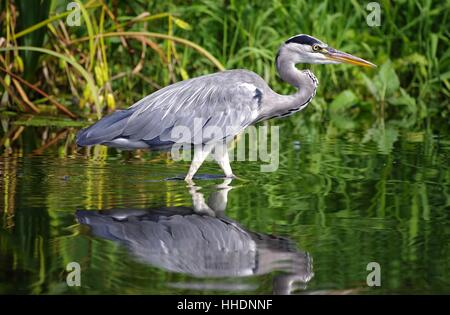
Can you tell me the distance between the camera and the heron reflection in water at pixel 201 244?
478 centimetres

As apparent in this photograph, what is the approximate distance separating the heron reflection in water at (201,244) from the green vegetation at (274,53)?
18.1 ft

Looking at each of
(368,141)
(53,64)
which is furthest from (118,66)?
(368,141)

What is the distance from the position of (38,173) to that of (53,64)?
4669mm

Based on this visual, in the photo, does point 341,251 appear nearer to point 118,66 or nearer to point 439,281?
point 439,281

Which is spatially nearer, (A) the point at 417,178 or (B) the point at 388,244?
(B) the point at 388,244

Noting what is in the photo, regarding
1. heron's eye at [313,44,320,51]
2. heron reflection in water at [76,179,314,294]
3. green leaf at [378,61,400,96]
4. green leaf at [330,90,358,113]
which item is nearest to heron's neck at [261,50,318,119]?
heron's eye at [313,44,320,51]

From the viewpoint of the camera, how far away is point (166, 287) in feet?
14.6

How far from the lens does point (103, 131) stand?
7.58 meters

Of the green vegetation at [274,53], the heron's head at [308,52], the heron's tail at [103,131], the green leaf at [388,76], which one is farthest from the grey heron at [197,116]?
the green leaf at [388,76]

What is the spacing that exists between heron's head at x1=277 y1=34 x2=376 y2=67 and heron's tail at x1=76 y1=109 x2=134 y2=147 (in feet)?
4.88

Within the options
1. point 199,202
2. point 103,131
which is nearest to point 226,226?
point 199,202

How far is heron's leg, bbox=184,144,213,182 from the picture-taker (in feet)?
24.8

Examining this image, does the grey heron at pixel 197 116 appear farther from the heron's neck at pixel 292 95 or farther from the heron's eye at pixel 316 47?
the heron's eye at pixel 316 47
